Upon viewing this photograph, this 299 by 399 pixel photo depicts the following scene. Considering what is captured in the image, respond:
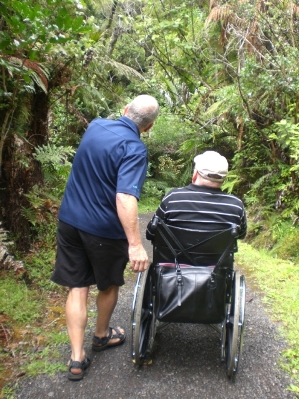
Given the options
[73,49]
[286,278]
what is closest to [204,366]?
[286,278]

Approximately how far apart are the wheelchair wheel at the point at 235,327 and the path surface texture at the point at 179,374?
0.55 feet

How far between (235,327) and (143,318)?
0.68 m

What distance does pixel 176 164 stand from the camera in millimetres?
14172

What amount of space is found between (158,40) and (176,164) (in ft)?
15.7

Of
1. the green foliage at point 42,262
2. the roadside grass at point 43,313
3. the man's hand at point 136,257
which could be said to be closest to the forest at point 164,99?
the green foliage at point 42,262

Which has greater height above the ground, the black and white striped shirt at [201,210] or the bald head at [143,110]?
the bald head at [143,110]

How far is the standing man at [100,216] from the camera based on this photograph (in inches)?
102

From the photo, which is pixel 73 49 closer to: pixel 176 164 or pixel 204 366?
pixel 204 366

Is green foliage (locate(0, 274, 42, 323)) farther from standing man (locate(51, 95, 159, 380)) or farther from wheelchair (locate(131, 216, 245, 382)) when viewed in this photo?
wheelchair (locate(131, 216, 245, 382))

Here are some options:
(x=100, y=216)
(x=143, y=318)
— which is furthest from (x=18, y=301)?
(x=100, y=216)

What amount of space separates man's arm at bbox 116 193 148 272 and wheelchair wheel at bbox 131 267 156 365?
0.25 metres

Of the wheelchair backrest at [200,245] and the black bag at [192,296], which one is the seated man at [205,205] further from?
the black bag at [192,296]

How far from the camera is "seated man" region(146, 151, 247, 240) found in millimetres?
2684

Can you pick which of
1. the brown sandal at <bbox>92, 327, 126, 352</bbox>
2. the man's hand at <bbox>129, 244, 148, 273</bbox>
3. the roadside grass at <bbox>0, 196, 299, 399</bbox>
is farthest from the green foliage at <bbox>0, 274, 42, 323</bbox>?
the man's hand at <bbox>129, 244, 148, 273</bbox>
